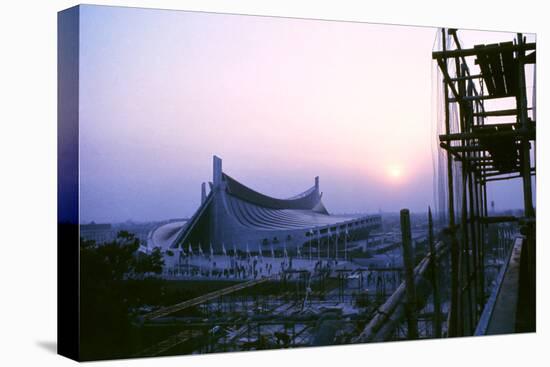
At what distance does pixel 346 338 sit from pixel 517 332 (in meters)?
1.90

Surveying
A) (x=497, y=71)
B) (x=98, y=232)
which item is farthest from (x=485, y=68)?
(x=98, y=232)

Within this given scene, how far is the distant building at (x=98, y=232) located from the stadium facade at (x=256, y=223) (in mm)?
412

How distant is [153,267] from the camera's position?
8.17m

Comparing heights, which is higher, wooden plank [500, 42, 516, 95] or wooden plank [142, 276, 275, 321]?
wooden plank [500, 42, 516, 95]

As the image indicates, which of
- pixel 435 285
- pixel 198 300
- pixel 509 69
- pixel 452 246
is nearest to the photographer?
pixel 198 300

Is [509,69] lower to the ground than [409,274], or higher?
higher

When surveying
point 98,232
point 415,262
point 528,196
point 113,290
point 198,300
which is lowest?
point 198,300

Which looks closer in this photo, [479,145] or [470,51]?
[470,51]

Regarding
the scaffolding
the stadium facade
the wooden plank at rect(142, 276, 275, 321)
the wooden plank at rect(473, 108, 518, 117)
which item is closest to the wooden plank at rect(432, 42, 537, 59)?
the scaffolding

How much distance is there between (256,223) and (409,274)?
1599 mm

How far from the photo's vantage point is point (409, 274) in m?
9.26

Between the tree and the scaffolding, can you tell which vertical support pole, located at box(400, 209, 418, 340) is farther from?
the tree

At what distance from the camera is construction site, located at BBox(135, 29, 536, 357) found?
27.6 feet

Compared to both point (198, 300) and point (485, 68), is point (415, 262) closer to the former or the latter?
point (485, 68)
